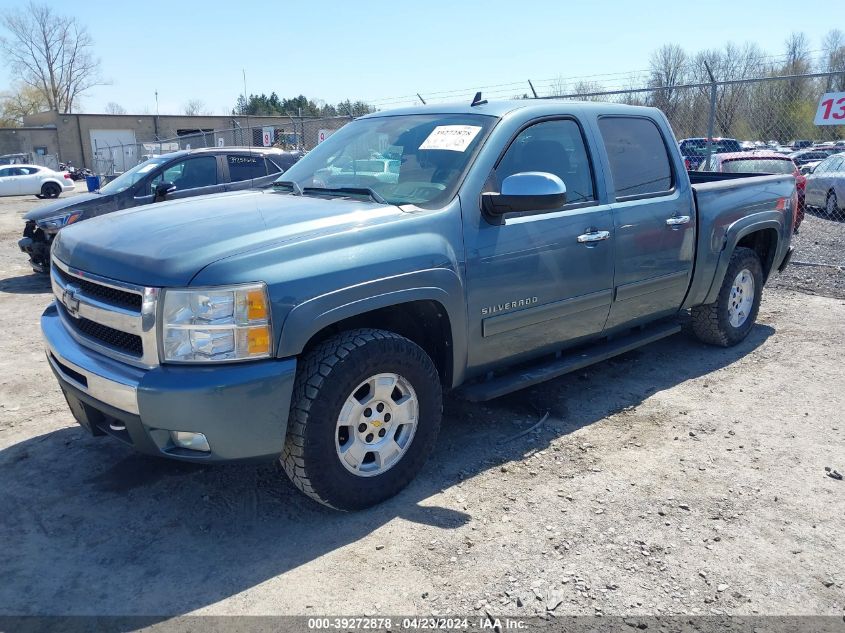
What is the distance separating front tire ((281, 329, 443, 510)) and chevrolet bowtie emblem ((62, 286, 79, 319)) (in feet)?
3.89

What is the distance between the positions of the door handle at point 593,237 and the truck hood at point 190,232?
1.28 metres

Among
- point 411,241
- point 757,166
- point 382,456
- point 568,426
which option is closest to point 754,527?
point 568,426

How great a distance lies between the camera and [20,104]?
246ft

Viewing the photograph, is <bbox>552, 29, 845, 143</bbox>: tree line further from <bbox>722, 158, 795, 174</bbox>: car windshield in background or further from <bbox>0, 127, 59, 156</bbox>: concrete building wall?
<bbox>0, 127, 59, 156</bbox>: concrete building wall

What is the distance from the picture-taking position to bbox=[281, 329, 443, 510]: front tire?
3.04 meters

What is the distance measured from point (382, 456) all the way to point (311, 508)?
0.46 meters

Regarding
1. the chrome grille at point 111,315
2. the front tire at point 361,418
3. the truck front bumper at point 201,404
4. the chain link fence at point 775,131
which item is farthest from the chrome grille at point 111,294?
the chain link fence at point 775,131

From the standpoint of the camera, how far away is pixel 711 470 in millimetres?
3801

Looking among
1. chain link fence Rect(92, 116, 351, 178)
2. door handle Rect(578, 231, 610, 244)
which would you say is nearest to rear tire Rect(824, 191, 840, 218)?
chain link fence Rect(92, 116, 351, 178)

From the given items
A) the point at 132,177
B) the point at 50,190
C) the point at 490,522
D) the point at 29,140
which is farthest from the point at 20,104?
the point at 490,522

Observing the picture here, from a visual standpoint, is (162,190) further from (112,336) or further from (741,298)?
(741,298)

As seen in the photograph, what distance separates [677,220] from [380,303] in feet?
8.89

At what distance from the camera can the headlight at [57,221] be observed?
8797mm

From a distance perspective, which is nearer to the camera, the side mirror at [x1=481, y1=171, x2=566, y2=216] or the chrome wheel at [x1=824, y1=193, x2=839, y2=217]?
the side mirror at [x1=481, y1=171, x2=566, y2=216]
